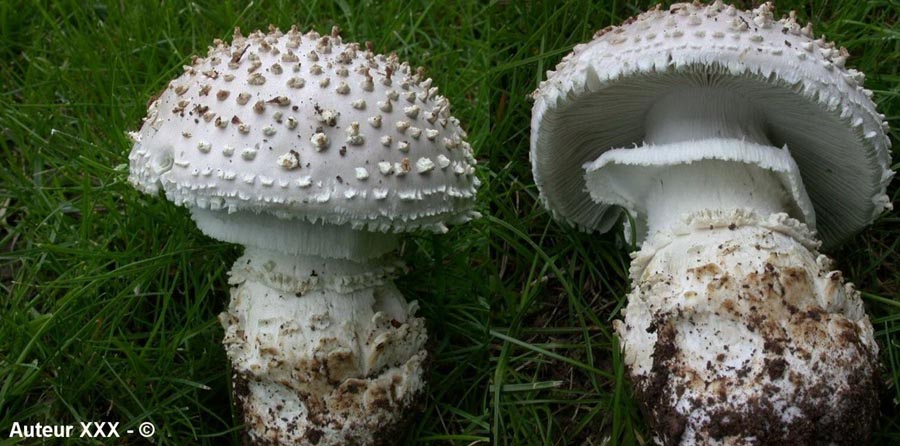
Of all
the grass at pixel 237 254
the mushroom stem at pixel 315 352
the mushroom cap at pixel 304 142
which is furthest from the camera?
the grass at pixel 237 254

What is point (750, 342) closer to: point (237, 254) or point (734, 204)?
point (734, 204)

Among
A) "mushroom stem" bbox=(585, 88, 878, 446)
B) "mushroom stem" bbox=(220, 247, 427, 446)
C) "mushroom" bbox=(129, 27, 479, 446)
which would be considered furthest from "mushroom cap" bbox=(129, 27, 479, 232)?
"mushroom stem" bbox=(585, 88, 878, 446)

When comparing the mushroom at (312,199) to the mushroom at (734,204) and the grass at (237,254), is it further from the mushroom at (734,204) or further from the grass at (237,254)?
the mushroom at (734,204)

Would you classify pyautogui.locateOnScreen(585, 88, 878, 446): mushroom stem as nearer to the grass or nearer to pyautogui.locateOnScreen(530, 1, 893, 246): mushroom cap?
pyautogui.locateOnScreen(530, 1, 893, 246): mushroom cap

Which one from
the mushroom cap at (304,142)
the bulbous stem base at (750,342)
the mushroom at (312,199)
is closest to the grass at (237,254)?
the bulbous stem base at (750,342)

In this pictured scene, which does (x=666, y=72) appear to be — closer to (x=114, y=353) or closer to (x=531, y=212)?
(x=531, y=212)

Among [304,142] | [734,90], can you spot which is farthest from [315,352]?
[734,90]

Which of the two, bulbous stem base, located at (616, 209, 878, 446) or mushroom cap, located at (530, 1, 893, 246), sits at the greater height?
mushroom cap, located at (530, 1, 893, 246)
